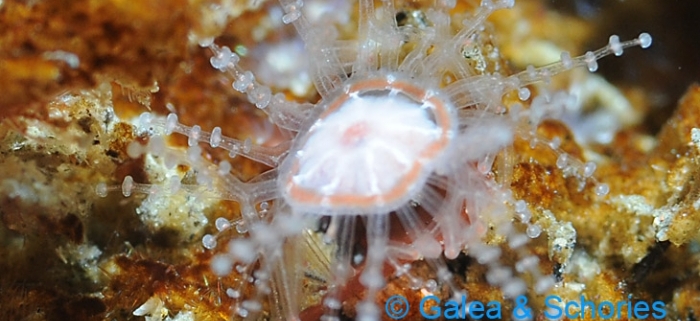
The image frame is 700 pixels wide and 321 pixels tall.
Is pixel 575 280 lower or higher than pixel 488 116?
lower


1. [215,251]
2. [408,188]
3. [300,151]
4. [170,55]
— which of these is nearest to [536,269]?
[408,188]

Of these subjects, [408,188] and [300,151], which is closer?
[408,188]

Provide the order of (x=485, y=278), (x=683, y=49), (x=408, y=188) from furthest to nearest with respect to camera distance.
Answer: (x=683, y=49)
(x=485, y=278)
(x=408, y=188)

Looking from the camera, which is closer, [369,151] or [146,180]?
[369,151]

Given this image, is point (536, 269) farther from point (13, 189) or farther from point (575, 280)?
point (13, 189)

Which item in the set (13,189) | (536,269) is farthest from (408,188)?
(13,189)

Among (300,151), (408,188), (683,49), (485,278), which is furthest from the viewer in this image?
(683,49)

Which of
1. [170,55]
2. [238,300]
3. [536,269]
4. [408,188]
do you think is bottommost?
[238,300]

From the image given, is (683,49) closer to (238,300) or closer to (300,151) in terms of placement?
(300,151)
